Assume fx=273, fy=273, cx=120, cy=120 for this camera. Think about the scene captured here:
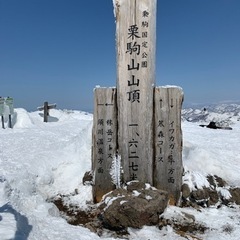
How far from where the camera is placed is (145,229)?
13.5 ft

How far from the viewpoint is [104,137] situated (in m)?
5.34

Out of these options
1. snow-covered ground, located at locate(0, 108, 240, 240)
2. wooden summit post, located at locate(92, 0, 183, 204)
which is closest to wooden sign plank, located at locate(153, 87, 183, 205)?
wooden summit post, located at locate(92, 0, 183, 204)

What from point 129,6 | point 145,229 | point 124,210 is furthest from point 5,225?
point 129,6

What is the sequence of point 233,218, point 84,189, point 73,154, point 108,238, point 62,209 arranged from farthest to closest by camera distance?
point 73,154, point 84,189, point 62,209, point 233,218, point 108,238

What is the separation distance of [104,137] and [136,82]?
1231 mm

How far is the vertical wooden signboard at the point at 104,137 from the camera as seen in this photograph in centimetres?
531

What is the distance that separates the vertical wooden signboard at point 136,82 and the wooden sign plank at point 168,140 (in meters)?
0.15

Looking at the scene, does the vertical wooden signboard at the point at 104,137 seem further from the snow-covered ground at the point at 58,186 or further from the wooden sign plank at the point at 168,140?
the wooden sign plank at the point at 168,140

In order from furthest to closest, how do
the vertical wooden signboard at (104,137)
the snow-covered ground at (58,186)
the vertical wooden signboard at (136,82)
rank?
the vertical wooden signboard at (104,137), the vertical wooden signboard at (136,82), the snow-covered ground at (58,186)

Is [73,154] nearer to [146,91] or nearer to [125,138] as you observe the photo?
[125,138]

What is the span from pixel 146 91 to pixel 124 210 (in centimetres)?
218

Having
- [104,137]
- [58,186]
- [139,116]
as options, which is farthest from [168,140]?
[58,186]

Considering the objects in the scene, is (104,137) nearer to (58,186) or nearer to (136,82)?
(136,82)

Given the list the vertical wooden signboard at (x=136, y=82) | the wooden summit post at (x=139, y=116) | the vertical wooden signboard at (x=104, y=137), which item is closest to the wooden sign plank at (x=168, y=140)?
the wooden summit post at (x=139, y=116)
